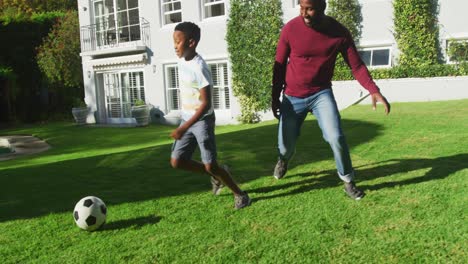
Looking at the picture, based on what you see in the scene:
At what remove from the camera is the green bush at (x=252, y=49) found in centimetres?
1616

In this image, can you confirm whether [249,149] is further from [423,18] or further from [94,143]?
[423,18]

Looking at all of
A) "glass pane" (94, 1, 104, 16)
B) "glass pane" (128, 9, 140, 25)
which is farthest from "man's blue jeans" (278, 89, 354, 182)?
"glass pane" (94, 1, 104, 16)

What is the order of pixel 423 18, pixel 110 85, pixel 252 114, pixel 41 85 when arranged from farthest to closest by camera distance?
pixel 41 85
pixel 110 85
pixel 252 114
pixel 423 18

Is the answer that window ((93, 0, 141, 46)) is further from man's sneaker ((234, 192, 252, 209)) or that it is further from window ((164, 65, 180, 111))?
man's sneaker ((234, 192, 252, 209))

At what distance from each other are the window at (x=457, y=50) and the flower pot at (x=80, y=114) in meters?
15.6

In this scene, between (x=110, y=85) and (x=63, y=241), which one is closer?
(x=63, y=241)

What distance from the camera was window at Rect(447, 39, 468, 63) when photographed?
532 inches

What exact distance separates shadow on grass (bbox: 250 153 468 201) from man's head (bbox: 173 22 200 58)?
1.65 meters

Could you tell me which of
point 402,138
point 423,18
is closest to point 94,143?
point 402,138

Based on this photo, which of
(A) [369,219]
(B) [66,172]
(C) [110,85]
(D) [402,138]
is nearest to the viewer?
(A) [369,219]

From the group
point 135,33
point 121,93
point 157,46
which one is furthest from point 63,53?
point 157,46

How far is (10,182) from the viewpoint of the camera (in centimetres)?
661

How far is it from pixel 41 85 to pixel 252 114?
13.2 m

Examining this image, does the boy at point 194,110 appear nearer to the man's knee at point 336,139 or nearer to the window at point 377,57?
the man's knee at point 336,139
